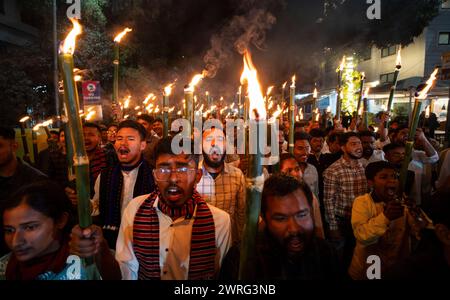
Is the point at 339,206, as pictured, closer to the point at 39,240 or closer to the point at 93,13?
the point at 39,240

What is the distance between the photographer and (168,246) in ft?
7.18

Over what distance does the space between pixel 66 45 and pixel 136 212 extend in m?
1.37

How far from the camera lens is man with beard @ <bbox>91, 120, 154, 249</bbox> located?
3182mm

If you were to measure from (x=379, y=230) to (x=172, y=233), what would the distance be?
5.41ft

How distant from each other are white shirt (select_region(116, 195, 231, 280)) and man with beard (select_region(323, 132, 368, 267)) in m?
2.04

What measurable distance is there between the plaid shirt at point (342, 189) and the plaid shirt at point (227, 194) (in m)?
1.27

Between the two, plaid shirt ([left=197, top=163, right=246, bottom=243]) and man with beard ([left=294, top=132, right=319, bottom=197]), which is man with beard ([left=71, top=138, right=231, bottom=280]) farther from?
man with beard ([left=294, top=132, right=319, bottom=197])

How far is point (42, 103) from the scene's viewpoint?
51.2ft

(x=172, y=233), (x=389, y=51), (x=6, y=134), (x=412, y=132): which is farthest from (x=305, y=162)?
(x=389, y=51)

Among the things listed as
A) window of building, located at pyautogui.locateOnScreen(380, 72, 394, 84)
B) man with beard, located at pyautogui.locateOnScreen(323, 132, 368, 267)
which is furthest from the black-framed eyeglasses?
window of building, located at pyautogui.locateOnScreen(380, 72, 394, 84)

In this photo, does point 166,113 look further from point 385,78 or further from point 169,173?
point 385,78

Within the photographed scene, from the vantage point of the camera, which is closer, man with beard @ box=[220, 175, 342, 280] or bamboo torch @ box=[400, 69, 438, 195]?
man with beard @ box=[220, 175, 342, 280]

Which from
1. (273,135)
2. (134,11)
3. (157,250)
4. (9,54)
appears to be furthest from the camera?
(134,11)
